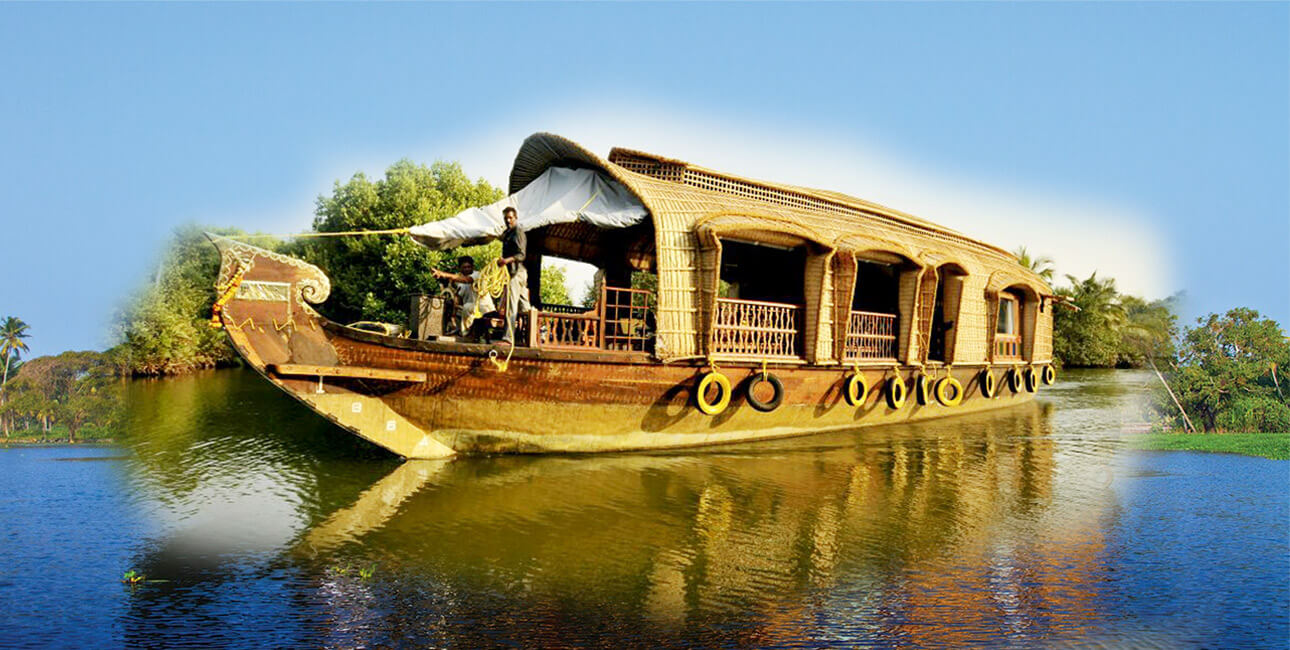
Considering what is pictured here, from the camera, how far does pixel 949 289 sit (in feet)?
30.5

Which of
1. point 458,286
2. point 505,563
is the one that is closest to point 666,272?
point 458,286

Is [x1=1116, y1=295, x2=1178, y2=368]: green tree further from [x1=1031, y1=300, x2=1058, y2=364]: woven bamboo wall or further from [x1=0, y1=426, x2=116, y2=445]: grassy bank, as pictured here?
[x1=0, y1=426, x2=116, y2=445]: grassy bank

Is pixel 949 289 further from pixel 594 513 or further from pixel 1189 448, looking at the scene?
pixel 594 513

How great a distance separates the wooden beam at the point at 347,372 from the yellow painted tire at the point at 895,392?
5273mm

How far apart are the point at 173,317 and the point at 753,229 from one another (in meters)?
15.9

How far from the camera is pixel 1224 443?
24.0ft

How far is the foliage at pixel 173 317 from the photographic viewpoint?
15.9m

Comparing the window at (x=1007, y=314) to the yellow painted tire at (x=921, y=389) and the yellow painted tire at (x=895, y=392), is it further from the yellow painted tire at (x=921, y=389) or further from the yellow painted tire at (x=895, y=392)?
the yellow painted tire at (x=895, y=392)

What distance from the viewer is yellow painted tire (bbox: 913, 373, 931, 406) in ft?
28.6

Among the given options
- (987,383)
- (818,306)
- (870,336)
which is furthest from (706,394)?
(987,383)

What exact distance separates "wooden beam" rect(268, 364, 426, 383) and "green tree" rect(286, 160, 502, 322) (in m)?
11.5

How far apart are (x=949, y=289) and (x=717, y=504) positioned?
5.77 metres

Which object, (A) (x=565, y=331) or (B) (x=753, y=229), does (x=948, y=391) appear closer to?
(B) (x=753, y=229)

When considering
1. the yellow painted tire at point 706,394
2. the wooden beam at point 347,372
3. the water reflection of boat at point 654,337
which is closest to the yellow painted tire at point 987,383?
the water reflection of boat at point 654,337
